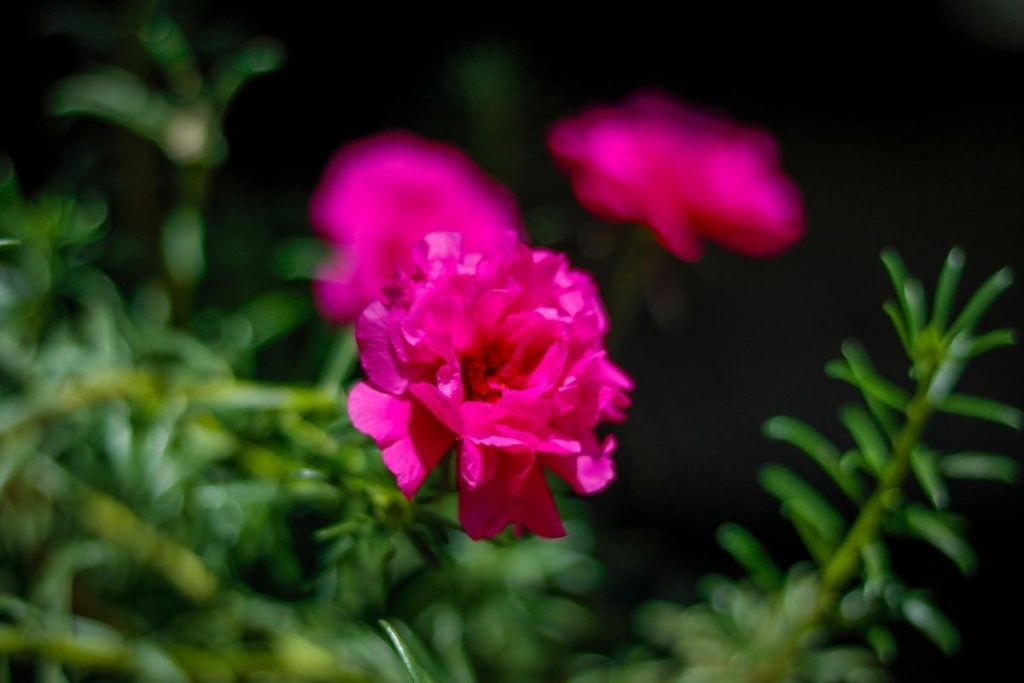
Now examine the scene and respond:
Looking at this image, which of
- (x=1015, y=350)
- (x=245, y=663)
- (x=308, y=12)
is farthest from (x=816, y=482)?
(x=245, y=663)

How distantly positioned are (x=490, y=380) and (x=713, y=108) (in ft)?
4.32

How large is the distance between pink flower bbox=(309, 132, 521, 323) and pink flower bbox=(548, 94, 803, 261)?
0.23ft

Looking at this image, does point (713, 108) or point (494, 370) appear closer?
point (494, 370)

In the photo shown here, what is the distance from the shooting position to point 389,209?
67 centimetres

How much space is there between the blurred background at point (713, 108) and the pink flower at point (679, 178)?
86 millimetres

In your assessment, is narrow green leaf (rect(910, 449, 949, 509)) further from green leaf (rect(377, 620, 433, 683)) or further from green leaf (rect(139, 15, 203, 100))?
green leaf (rect(139, 15, 203, 100))

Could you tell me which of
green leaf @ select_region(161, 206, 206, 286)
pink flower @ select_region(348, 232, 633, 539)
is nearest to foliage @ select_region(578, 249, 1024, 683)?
pink flower @ select_region(348, 232, 633, 539)

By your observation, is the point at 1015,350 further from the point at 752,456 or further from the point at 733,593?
the point at 733,593

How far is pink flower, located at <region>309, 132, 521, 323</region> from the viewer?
→ 24.8 inches

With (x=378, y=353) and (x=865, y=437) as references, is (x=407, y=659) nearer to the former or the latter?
(x=378, y=353)

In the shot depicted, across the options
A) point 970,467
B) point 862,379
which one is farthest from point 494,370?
Result: point 970,467

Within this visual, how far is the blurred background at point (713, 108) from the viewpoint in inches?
35.4

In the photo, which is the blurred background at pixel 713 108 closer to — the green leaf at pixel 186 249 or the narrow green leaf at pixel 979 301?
the green leaf at pixel 186 249

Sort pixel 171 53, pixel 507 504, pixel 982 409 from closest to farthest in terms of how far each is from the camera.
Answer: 1. pixel 507 504
2. pixel 982 409
3. pixel 171 53
